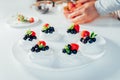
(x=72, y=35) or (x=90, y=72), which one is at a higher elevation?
(x=72, y=35)

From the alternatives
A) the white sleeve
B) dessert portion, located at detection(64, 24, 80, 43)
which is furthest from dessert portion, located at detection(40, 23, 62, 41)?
the white sleeve

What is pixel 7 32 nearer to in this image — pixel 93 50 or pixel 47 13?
pixel 47 13

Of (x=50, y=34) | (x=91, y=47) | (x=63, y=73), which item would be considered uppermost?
(x=50, y=34)

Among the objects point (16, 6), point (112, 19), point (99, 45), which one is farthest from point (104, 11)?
point (16, 6)

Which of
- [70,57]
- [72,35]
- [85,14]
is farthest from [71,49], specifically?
[85,14]

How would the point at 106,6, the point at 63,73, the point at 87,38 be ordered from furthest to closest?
the point at 106,6 → the point at 87,38 → the point at 63,73

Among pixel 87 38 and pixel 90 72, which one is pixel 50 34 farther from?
pixel 90 72

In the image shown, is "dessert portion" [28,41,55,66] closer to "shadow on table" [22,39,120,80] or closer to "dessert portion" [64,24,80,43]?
"shadow on table" [22,39,120,80]

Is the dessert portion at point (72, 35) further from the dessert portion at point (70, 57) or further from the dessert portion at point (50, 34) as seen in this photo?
the dessert portion at point (70, 57)
